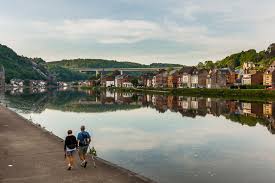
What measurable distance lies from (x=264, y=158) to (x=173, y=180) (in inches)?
398

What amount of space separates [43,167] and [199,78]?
563ft

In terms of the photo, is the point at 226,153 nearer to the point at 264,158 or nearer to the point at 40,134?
the point at 264,158

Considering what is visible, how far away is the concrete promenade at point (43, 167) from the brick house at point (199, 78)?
15958 cm

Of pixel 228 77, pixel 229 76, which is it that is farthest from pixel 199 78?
pixel 229 76

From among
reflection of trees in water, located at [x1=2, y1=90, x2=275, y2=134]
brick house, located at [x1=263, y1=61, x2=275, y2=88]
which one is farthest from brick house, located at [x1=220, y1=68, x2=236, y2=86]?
reflection of trees in water, located at [x1=2, y1=90, x2=275, y2=134]

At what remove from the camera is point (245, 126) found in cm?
5184

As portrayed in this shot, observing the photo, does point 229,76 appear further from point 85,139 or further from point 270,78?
point 85,139

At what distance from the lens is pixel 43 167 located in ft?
74.3

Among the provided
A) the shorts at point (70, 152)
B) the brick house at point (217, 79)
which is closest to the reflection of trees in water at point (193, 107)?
the shorts at point (70, 152)

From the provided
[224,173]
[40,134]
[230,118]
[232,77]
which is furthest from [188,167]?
[232,77]

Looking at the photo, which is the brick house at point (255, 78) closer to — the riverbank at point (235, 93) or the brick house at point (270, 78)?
the brick house at point (270, 78)

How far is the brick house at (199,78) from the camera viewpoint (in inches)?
7397

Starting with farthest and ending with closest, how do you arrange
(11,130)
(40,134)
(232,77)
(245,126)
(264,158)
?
(232,77) → (245,126) → (11,130) → (40,134) → (264,158)

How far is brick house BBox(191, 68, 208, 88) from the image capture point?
187875 millimetres
